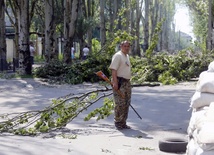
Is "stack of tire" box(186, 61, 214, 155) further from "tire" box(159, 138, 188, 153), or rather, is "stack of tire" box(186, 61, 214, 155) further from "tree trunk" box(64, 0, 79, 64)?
"tree trunk" box(64, 0, 79, 64)

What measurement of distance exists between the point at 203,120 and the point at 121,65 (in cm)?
481

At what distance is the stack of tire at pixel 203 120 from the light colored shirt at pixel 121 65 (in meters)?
3.36

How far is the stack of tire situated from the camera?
536 centimetres

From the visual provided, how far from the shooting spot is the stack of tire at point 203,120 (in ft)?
17.6

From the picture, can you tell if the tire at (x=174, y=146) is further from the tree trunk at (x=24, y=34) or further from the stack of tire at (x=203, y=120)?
the tree trunk at (x=24, y=34)

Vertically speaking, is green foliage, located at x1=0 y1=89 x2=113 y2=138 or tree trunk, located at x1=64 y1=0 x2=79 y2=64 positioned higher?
tree trunk, located at x1=64 y1=0 x2=79 y2=64

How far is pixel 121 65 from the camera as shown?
10.5 metres

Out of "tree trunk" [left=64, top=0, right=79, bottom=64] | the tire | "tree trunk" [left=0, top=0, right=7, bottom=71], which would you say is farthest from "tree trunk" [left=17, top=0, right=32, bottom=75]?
the tire

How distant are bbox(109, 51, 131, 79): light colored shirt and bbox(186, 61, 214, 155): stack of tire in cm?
336

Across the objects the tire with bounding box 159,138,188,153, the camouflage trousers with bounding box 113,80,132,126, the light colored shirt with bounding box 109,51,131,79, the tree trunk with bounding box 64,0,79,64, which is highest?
the tree trunk with bounding box 64,0,79,64

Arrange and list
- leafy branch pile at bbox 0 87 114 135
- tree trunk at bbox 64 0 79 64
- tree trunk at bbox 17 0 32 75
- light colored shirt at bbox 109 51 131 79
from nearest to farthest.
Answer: leafy branch pile at bbox 0 87 114 135 → light colored shirt at bbox 109 51 131 79 → tree trunk at bbox 17 0 32 75 → tree trunk at bbox 64 0 79 64

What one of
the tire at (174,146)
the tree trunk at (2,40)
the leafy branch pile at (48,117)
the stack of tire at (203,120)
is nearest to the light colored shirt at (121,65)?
the leafy branch pile at (48,117)

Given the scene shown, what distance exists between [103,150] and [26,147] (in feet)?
4.14

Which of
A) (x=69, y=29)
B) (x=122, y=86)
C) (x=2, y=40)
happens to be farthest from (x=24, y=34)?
(x=122, y=86)
